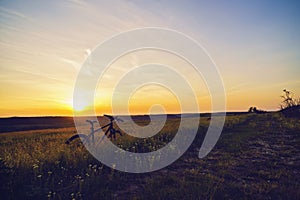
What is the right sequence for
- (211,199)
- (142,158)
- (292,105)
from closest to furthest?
(211,199), (142,158), (292,105)

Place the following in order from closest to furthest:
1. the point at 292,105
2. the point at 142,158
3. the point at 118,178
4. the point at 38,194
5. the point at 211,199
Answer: the point at 211,199, the point at 38,194, the point at 118,178, the point at 142,158, the point at 292,105

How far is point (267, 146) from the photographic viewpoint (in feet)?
38.7

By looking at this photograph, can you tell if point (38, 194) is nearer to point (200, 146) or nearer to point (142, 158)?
point (142, 158)

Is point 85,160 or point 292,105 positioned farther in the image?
point 292,105

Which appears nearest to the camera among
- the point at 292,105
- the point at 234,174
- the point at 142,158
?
the point at 234,174

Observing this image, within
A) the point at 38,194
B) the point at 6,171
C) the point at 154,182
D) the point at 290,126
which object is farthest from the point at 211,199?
the point at 290,126

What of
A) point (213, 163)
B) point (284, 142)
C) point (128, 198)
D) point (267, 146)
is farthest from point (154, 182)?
point (284, 142)

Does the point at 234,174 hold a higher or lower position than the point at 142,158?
lower

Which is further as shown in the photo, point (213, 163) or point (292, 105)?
point (292, 105)

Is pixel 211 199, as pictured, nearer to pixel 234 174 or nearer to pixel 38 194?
pixel 234 174

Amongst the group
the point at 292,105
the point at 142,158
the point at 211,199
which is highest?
the point at 292,105

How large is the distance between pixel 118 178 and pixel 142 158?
192 centimetres

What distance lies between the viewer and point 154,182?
6.47 metres

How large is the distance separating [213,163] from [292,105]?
17191 mm
